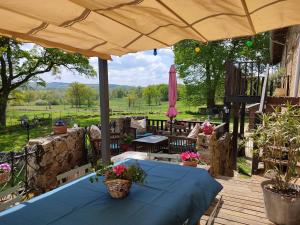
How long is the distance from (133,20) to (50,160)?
349 centimetres

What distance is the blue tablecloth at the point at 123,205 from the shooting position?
1.80 metres

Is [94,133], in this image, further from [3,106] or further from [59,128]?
[3,106]

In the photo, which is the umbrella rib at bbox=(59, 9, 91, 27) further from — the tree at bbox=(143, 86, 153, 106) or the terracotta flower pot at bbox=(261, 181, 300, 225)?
the tree at bbox=(143, 86, 153, 106)

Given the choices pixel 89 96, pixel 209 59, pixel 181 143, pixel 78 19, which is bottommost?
pixel 181 143

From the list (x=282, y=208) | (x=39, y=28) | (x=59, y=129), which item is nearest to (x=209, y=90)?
(x=59, y=129)

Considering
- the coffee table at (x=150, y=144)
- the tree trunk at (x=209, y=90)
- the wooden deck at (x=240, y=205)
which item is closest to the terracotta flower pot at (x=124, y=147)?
the coffee table at (x=150, y=144)

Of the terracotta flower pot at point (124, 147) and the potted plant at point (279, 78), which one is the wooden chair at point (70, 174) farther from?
the potted plant at point (279, 78)

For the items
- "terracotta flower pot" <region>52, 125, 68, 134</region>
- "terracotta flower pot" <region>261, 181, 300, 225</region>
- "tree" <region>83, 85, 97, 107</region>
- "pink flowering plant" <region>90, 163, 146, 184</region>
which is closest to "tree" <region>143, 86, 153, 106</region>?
"tree" <region>83, 85, 97, 107</region>

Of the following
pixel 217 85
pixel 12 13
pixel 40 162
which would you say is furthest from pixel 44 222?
pixel 217 85

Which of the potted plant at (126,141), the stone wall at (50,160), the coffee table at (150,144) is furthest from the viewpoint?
the potted plant at (126,141)

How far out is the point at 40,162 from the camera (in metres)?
4.67

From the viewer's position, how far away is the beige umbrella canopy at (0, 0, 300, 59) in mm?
2000

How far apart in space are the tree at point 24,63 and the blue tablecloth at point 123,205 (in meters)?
14.7

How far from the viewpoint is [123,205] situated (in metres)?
2.02
